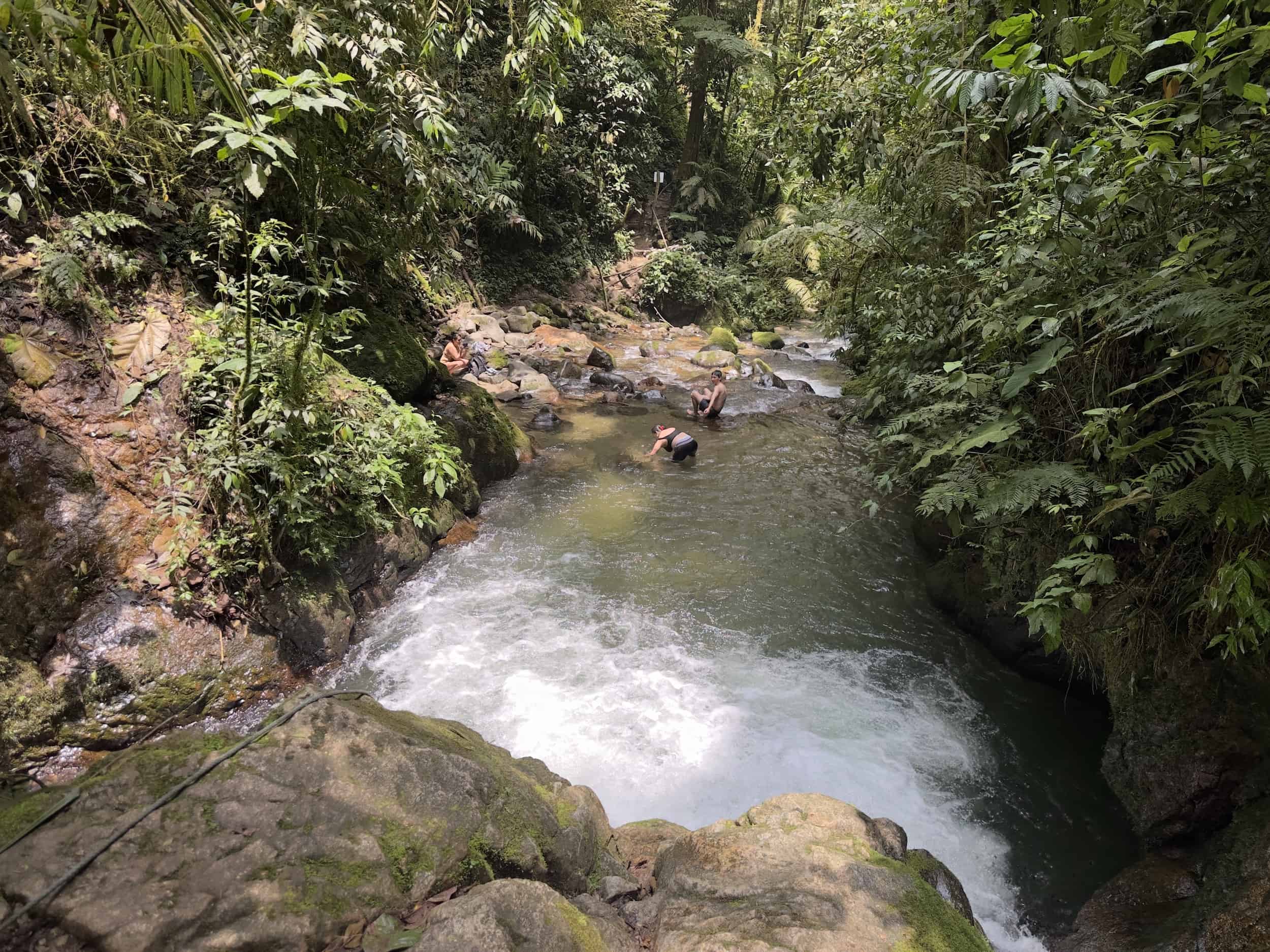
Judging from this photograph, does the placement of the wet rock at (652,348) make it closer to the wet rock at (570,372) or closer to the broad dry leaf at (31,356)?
the wet rock at (570,372)

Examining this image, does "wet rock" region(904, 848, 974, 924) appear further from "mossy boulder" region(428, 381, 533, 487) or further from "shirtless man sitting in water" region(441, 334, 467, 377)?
"shirtless man sitting in water" region(441, 334, 467, 377)

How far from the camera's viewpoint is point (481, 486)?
7.95m

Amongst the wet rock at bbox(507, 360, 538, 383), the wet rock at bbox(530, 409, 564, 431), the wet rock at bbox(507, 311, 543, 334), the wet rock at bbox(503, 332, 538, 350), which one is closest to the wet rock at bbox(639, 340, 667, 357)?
the wet rock at bbox(507, 311, 543, 334)

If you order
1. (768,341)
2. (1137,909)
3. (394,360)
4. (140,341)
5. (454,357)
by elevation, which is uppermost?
(140,341)

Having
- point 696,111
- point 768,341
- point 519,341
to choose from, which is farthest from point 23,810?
point 696,111

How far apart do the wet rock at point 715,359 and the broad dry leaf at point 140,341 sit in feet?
38.1

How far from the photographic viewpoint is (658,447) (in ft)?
31.4

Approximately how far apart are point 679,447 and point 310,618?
5.79 metres

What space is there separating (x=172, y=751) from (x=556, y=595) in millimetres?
3905

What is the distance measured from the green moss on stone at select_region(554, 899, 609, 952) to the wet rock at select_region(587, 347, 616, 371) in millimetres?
12050

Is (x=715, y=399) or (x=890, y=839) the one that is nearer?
(x=890, y=839)

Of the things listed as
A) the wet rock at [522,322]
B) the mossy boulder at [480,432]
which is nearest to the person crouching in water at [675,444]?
the mossy boulder at [480,432]

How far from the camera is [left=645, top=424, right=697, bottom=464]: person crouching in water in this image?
9484 mm

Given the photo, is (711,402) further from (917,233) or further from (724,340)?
(724,340)
